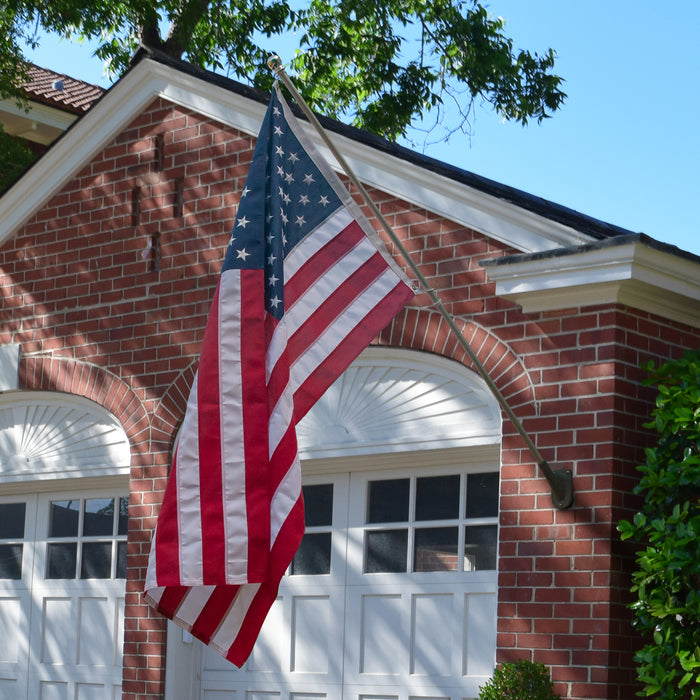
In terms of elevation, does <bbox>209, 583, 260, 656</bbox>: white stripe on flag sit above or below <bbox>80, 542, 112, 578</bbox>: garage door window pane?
below

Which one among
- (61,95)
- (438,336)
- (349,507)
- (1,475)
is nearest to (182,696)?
(349,507)

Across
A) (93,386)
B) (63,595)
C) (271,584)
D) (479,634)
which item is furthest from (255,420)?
(63,595)

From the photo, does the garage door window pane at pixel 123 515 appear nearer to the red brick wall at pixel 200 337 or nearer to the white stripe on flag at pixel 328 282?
the red brick wall at pixel 200 337

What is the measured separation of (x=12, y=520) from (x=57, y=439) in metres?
0.97

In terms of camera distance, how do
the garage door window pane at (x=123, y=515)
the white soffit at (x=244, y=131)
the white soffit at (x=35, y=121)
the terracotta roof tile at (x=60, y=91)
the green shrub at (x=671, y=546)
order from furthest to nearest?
the terracotta roof tile at (x=60, y=91), the white soffit at (x=35, y=121), the garage door window pane at (x=123, y=515), the white soffit at (x=244, y=131), the green shrub at (x=671, y=546)

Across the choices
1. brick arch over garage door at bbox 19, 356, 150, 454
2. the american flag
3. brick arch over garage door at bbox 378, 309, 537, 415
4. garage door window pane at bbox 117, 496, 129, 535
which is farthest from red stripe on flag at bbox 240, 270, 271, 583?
garage door window pane at bbox 117, 496, 129, 535

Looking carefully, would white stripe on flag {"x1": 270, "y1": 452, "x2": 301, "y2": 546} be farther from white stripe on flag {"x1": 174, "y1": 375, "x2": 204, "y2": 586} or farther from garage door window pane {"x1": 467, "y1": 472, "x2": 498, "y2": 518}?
garage door window pane {"x1": 467, "y1": 472, "x2": 498, "y2": 518}

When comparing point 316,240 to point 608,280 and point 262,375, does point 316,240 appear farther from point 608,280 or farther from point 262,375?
point 608,280

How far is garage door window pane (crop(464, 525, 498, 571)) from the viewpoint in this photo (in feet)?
23.9

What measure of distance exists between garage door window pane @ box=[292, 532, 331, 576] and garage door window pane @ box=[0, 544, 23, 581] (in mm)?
2778

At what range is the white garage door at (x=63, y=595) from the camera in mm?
9148

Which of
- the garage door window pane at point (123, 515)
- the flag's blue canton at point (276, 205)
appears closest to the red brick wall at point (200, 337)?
the garage door window pane at point (123, 515)

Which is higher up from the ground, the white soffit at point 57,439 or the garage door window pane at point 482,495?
the white soffit at point 57,439

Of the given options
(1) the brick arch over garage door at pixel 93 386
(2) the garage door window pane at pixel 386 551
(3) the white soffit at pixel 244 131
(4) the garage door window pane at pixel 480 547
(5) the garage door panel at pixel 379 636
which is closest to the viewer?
(3) the white soffit at pixel 244 131
